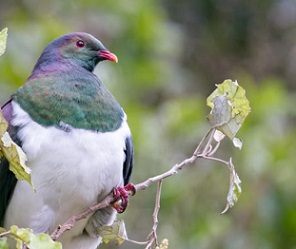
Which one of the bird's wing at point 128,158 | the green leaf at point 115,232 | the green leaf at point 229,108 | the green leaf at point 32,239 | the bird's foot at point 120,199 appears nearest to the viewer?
the green leaf at point 32,239

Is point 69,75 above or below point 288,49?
above

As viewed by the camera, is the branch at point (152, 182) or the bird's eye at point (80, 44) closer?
the branch at point (152, 182)

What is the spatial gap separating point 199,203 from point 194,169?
0.88ft

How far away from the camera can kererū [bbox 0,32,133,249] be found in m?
3.37

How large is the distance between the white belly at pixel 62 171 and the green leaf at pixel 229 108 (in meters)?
0.61

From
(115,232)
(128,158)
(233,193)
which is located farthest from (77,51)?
(233,193)

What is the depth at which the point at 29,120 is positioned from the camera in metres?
3.40

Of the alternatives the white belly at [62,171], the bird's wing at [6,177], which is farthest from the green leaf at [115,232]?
the bird's wing at [6,177]

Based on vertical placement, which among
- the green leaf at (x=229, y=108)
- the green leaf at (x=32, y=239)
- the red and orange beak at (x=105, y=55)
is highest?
the green leaf at (x=229, y=108)

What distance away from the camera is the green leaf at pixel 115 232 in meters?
3.16

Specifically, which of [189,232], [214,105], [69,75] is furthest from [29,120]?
[189,232]

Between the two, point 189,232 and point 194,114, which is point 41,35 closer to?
point 194,114

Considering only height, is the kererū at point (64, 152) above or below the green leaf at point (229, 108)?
below

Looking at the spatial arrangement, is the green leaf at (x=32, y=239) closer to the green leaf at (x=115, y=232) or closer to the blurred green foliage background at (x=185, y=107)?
the green leaf at (x=115, y=232)
